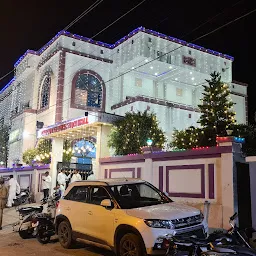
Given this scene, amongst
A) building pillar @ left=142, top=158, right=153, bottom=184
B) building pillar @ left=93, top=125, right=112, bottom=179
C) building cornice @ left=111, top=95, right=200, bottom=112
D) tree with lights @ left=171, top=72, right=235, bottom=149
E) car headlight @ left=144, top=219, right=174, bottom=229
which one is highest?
building cornice @ left=111, top=95, right=200, bottom=112

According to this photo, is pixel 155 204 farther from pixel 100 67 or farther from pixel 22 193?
pixel 100 67

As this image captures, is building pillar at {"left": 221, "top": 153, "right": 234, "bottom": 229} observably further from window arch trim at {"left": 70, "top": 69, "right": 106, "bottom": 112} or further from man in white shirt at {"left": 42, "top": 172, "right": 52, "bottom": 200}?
window arch trim at {"left": 70, "top": 69, "right": 106, "bottom": 112}

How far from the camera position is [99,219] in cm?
754

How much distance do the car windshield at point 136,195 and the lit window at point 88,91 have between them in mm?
29851

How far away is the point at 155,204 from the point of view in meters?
7.59

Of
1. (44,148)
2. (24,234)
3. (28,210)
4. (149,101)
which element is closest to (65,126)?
(28,210)

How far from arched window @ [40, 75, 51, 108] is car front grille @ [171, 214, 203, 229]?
3417 cm

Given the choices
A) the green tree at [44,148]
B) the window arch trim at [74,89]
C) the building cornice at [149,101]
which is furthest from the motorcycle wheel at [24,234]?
the window arch trim at [74,89]

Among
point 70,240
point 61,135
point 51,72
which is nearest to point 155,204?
point 70,240

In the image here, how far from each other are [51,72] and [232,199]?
32475mm

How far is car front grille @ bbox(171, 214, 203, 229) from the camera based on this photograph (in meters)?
6.54

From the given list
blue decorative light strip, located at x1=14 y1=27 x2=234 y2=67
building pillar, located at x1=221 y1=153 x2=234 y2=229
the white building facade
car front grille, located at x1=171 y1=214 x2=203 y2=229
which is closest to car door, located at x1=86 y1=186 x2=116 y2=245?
car front grille, located at x1=171 y1=214 x2=203 y2=229

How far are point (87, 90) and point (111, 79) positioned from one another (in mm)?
3171

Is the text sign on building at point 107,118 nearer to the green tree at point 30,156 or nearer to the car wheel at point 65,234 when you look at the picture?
the car wheel at point 65,234
